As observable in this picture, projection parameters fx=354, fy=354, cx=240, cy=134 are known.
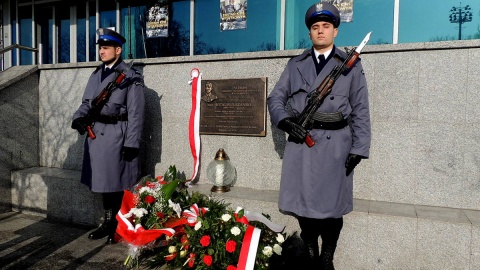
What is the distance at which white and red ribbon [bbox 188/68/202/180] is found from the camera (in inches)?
192

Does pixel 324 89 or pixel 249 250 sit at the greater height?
pixel 324 89

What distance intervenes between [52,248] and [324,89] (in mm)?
3488

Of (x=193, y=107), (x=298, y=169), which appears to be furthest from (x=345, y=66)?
(x=193, y=107)

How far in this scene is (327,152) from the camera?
9.39ft

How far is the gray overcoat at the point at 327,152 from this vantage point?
2.85 metres

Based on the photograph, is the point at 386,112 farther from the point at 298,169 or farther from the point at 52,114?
the point at 52,114

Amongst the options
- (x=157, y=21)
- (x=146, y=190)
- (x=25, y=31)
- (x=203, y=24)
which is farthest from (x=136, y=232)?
(x=25, y=31)

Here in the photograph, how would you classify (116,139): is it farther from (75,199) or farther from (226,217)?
(226,217)

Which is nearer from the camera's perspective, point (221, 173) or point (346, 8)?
point (221, 173)

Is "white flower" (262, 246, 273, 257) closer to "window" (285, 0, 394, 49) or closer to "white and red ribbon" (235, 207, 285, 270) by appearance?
"white and red ribbon" (235, 207, 285, 270)

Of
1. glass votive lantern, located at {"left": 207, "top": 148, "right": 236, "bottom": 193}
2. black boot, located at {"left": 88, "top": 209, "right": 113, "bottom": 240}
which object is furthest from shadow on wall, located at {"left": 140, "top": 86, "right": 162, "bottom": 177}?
glass votive lantern, located at {"left": 207, "top": 148, "right": 236, "bottom": 193}

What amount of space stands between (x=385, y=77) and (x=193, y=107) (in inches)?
97.1

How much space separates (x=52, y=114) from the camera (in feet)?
19.6

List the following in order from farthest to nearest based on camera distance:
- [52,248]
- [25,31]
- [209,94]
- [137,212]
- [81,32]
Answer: [25,31] < [81,32] < [209,94] < [52,248] < [137,212]
